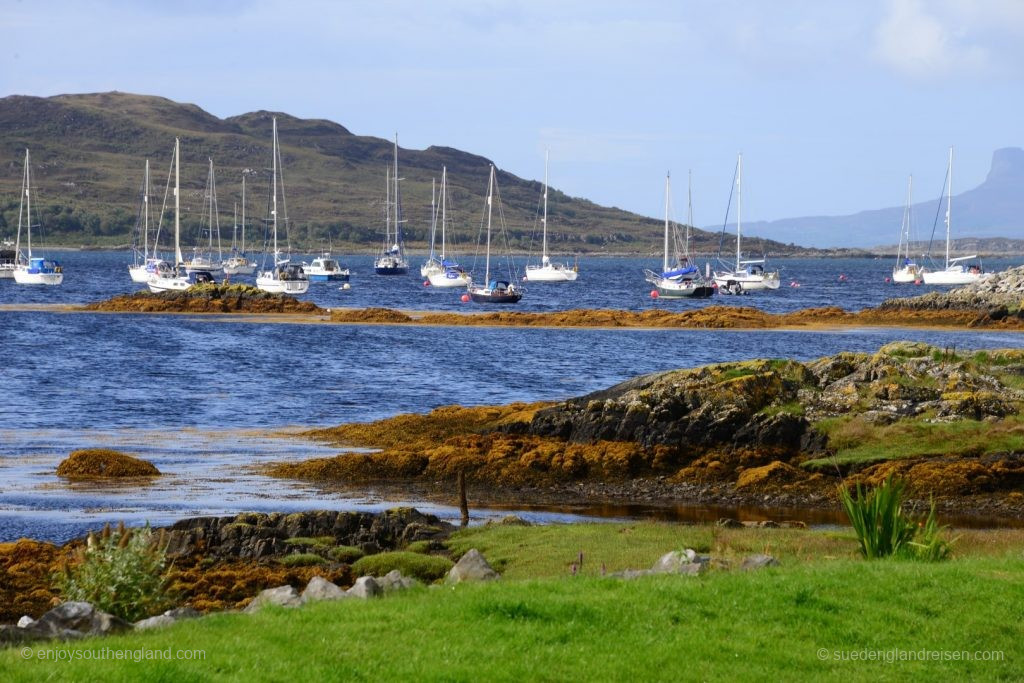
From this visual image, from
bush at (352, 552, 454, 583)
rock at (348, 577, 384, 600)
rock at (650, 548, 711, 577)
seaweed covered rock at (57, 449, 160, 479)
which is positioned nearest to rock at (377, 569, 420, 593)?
rock at (348, 577, 384, 600)

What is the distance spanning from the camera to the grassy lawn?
9.59 meters

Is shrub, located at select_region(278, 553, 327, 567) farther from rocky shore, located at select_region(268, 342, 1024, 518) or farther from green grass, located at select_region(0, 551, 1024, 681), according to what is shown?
rocky shore, located at select_region(268, 342, 1024, 518)

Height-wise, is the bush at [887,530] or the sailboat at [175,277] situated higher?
the sailboat at [175,277]

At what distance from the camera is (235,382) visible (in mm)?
48281

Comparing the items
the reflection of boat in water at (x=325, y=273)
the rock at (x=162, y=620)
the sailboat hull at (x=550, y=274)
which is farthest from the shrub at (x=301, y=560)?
the reflection of boat in water at (x=325, y=273)

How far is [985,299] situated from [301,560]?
7143 centimetres

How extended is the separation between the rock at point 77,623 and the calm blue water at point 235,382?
1079cm

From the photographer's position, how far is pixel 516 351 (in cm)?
6275

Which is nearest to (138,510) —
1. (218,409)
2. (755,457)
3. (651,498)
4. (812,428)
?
(651,498)

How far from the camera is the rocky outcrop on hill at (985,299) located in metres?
77.6

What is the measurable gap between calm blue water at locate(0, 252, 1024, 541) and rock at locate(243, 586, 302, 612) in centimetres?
948

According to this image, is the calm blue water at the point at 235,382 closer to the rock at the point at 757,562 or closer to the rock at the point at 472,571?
the rock at the point at 472,571

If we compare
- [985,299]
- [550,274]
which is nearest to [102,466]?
[985,299]

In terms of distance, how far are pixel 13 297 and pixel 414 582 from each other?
329 feet
